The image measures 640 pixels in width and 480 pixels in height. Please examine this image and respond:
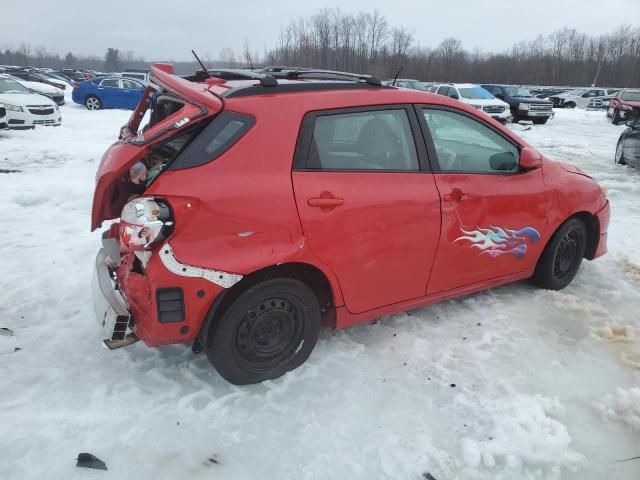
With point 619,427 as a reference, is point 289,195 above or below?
above

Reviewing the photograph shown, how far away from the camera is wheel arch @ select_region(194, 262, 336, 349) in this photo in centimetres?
262

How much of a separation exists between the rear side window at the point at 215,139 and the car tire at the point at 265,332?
0.75 metres

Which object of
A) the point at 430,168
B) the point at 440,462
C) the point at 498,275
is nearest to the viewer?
the point at 440,462

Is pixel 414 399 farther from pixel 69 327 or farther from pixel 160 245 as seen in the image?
pixel 69 327

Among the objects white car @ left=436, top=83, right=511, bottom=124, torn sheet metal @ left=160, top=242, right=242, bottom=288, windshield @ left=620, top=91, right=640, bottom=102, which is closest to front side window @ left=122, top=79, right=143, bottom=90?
white car @ left=436, top=83, right=511, bottom=124

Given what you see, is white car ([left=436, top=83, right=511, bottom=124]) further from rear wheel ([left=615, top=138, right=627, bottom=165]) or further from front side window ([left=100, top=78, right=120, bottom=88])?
front side window ([left=100, top=78, right=120, bottom=88])

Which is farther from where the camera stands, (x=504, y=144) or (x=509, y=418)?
(x=504, y=144)

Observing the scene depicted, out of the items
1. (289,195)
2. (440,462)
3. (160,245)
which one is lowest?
(440,462)

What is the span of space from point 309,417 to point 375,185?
4.61 feet

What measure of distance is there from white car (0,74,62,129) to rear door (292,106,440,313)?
40.3ft

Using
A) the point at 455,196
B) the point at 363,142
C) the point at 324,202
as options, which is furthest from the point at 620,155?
the point at 324,202

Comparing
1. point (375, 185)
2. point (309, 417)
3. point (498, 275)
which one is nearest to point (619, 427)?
point (498, 275)

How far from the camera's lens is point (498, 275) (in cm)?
379

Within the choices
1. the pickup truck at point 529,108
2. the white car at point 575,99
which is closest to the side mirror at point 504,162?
the pickup truck at point 529,108
